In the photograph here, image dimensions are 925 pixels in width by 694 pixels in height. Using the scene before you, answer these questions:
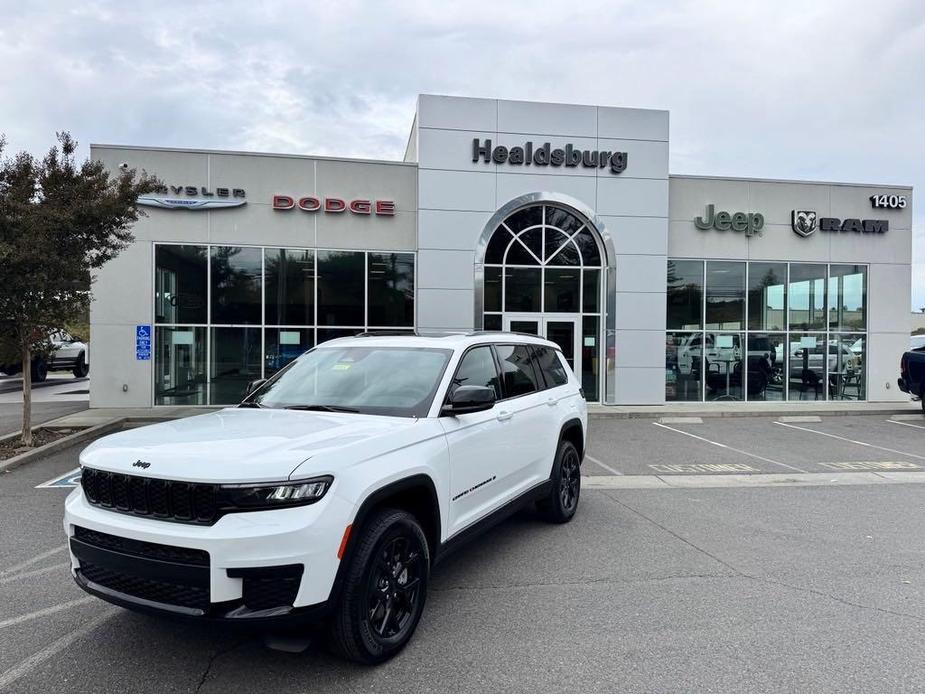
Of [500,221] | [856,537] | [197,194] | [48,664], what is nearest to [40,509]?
[48,664]

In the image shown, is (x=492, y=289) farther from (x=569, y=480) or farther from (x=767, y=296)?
(x=569, y=480)

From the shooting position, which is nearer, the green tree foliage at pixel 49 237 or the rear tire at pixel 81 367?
the green tree foliage at pixel 49 237

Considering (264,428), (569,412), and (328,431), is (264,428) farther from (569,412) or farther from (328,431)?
(569,412)

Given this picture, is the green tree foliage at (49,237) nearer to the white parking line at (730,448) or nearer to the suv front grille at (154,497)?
the suv front grille at (154,497)

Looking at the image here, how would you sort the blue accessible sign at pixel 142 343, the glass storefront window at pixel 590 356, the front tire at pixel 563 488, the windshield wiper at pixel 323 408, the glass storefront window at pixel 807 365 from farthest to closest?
the glass storefront window at pixel 807 365, the glass storefront window at pixel 590 356, the blue accessible sign at pixel 142 343, the front tire at pixel 563 488, the windshield wiper at pixel 323 408

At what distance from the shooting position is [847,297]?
18.2m

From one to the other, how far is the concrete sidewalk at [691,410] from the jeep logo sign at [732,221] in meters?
4.89

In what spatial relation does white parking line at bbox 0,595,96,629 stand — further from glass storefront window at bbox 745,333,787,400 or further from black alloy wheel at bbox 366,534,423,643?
glass storefront window at bbox 745,333,787,400

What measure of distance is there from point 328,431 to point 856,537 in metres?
5.19

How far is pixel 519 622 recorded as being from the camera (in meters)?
3.95

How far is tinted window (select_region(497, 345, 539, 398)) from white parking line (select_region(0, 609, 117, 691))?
325cm

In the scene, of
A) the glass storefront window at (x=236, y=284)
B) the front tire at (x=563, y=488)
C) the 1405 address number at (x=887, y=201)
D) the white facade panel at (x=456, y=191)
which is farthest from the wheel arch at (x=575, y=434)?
the 1405 address number at (x=887, y=201)

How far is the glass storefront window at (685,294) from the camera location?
17250 mm

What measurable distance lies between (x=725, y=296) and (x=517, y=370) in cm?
1397
